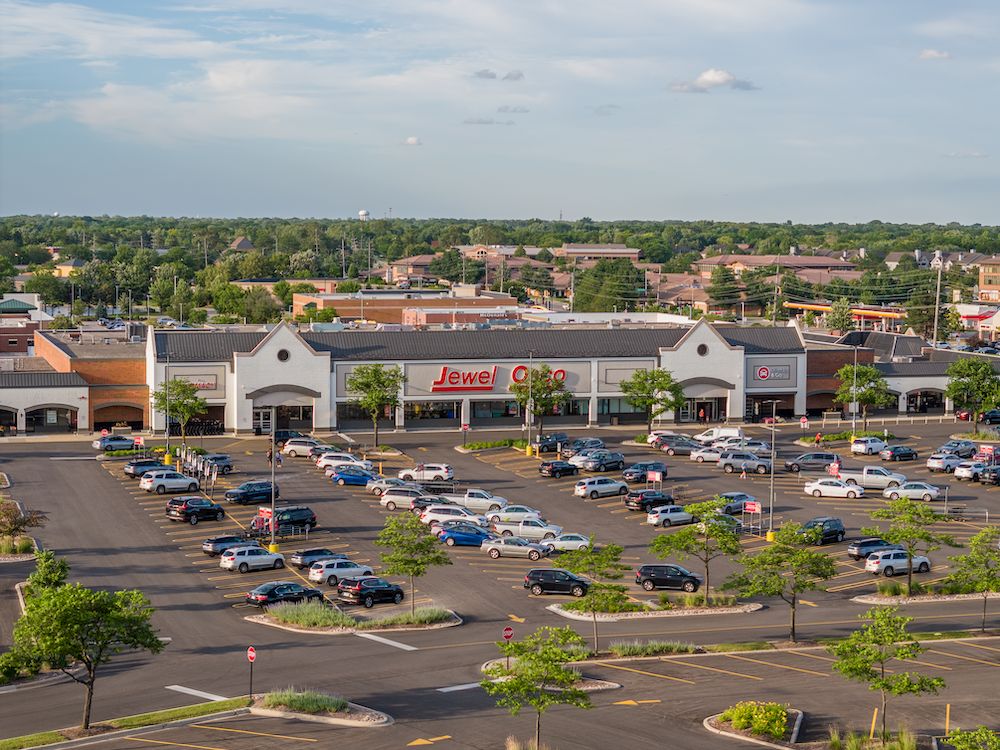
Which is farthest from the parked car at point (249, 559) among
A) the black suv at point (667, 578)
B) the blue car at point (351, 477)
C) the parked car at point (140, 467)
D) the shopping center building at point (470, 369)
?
the shopping center building at point (470, 369)

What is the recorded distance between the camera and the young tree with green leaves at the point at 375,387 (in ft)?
287

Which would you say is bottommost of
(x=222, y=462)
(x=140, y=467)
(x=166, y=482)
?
(x=166, y=482)

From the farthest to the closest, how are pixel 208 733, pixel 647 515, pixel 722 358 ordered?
pixel 722 358
pixel 647 515
pixel 208 733

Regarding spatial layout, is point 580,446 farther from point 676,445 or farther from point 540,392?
point 540,392

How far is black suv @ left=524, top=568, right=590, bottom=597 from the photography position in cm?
5281

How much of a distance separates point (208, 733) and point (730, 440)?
5735cm

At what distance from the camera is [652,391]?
9294cm

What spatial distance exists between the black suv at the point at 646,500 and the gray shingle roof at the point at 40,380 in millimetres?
43311

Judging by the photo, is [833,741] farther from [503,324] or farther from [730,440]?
[503,324]

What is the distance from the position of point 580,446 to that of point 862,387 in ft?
84.8

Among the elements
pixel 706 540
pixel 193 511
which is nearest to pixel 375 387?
pixel 193 511

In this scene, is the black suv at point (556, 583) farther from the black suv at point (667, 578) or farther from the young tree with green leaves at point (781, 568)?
the young tree with green leaves at point (781, 568)

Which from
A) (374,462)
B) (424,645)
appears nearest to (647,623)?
(424,645)

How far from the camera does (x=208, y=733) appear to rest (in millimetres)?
35500
